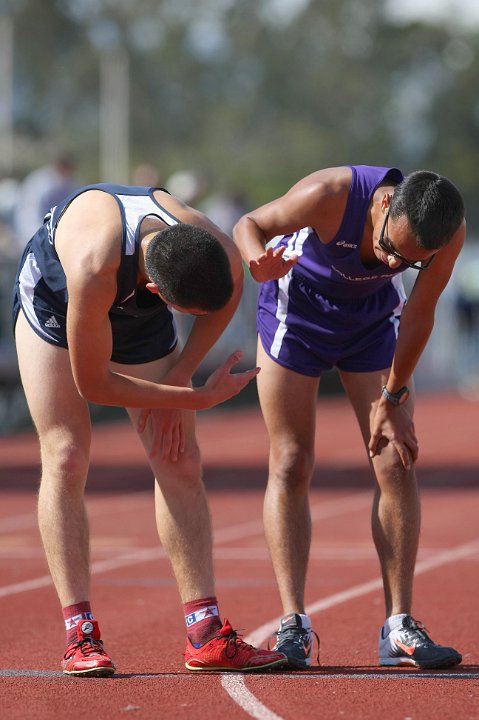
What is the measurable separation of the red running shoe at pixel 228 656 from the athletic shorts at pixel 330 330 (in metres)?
1.21

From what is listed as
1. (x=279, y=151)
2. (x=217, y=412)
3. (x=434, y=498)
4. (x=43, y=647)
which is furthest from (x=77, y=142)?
(x=43, y=647)

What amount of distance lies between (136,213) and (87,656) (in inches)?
66.1

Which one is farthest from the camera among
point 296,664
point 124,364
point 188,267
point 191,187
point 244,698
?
point 191,187

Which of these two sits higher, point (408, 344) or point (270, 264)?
point (270, 264)

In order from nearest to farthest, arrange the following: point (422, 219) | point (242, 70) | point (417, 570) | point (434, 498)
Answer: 1. point (422, 219)
2. point (417, 570)
3. point (434, 498)
4. point (242, 70)

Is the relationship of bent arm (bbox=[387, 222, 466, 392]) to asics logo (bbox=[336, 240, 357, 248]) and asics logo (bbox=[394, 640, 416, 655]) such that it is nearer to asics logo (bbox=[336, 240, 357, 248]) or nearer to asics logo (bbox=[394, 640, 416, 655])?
asics logo (bbox=[336, 240, 357, 248])

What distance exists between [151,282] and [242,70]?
273ft

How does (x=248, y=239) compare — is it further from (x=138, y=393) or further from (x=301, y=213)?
(x=138, y=393)

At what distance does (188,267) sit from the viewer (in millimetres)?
5117

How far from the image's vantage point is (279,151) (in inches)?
3103

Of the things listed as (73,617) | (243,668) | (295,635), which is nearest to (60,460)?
(73,617)

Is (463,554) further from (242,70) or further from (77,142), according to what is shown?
(242,70)

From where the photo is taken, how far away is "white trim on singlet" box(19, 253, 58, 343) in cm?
577

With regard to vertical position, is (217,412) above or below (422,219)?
above
